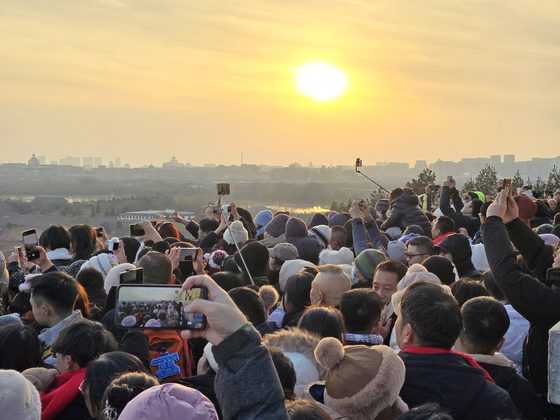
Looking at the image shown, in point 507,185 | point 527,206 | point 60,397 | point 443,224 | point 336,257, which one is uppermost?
point 507,185

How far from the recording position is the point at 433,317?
2.54 meters

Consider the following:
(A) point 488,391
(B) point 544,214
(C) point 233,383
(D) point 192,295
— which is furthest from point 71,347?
(B) point 544,214

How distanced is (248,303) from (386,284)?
1395 millimetres

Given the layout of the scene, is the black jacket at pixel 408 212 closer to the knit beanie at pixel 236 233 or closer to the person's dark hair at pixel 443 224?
the person's dark hair at pixel 443 224

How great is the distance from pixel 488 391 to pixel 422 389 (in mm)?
318

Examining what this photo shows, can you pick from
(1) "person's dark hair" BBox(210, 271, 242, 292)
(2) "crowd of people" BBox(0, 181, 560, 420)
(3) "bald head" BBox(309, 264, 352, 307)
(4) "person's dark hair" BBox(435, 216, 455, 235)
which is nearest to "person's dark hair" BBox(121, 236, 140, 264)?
(2) "crowd of people" BBox(0, 181, 560, 420)

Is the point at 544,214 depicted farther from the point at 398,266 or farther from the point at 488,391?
the point at 488,391

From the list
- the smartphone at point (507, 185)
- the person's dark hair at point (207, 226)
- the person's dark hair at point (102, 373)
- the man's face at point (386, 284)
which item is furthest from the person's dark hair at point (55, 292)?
the person's dark hair at point (207, 226)

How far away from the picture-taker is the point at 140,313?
6.35ft

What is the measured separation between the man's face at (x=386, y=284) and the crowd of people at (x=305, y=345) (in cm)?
2

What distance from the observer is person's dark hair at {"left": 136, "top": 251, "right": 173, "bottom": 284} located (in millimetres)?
4105

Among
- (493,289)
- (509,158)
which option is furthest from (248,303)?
(509,158)

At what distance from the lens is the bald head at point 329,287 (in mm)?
4066

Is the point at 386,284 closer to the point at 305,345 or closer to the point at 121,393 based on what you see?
the point at 305,345
